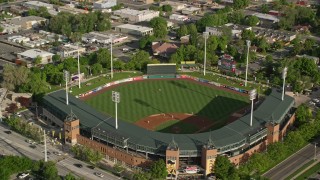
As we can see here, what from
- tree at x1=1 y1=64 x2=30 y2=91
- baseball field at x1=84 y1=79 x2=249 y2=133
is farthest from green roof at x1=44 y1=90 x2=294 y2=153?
tree at x1=1 y1=64 x2=30 y2=91

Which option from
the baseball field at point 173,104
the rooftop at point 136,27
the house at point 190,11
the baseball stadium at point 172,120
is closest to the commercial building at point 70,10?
the rooftop at point 136,27

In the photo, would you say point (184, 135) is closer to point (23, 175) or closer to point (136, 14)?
point (23, 175)

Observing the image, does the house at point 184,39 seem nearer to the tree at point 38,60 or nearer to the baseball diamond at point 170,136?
the tree at point 38,60

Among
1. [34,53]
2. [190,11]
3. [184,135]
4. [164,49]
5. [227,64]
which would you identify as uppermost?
[190,11]

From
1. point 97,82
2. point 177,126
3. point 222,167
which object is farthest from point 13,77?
point 222,167

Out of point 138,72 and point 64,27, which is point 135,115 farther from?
point 64,27

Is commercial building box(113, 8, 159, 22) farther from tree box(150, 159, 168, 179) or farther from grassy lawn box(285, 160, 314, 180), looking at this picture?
tree box(150, 159, 168, 179)

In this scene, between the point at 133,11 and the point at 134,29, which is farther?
the point at 133,11
